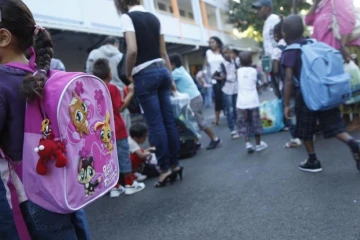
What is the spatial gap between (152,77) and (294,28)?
1535 millimetres

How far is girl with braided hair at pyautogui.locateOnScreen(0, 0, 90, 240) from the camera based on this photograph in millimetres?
1415

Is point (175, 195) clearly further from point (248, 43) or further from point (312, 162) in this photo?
point (248, 43)

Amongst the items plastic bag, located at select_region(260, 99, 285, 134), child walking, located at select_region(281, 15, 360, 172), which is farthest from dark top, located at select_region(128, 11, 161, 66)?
plastic bag, located at select_region(260, 99, 285, 134)

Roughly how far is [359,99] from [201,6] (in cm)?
1951

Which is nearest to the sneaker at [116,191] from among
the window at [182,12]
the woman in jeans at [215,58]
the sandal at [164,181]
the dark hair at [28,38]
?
the sandal at [164,181]

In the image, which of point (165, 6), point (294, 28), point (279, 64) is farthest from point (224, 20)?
point (294, 28)

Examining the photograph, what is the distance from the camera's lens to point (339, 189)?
3.05 metres

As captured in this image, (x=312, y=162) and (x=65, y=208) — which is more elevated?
(x=65, y=208)

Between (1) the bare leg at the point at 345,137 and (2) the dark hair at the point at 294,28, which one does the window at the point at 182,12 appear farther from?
(1) the bare leg at the point at 345,137

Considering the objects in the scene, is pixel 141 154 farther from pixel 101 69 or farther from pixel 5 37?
pixel 5 37

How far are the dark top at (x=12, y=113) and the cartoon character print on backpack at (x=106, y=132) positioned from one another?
0.30 metres

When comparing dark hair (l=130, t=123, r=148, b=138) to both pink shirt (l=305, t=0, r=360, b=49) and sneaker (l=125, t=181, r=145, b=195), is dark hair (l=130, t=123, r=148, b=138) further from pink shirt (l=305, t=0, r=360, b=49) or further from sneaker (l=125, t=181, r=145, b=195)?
pink shirt (l=305, t=0, r=360, b=49)

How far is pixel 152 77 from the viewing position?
3.68 m

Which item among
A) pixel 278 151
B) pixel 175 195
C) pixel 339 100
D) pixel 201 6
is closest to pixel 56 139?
pixel 175 195
